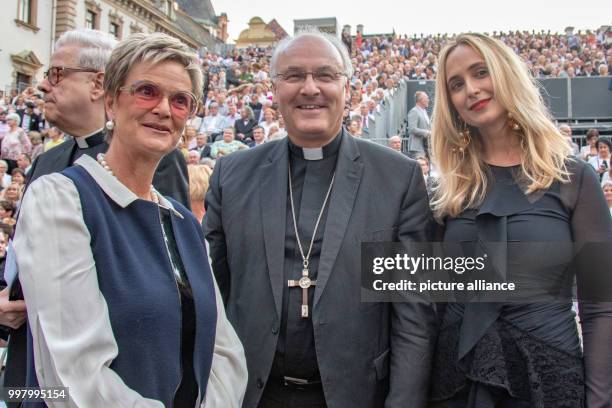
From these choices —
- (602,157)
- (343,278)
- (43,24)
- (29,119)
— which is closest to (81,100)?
(343,278)

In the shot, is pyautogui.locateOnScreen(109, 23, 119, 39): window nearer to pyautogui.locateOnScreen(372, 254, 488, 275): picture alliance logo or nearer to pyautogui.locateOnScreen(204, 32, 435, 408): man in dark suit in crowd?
pyautogui.locateOnScreen(204, 32, 435, 408): man in dark suit in crowd

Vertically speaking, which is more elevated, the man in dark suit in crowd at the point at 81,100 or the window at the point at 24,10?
the window at the point at 24,10

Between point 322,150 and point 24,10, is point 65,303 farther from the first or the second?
point 24,10

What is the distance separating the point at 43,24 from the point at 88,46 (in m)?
32.0

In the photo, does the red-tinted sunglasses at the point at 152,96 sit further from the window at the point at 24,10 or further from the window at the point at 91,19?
the window at the point at 91,19

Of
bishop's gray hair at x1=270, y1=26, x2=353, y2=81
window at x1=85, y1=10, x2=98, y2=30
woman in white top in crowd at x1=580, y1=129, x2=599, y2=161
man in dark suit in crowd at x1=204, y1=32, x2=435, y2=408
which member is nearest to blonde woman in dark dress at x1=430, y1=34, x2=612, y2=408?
man in dark suit in crowd at x1=204, y1=32, x2=435, y2=408

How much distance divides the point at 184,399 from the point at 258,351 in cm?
47

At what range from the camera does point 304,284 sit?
91.7 inches

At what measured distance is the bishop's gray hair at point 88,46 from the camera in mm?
2566

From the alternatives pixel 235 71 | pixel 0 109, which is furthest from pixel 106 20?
pixel 0 109

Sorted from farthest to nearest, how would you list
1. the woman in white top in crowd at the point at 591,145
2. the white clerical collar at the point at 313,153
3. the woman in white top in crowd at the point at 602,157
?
1. the woman in white top in crowd at the point at 591,145
2. the woman in white top in crowd at the point at 602,157
3. the white clerical collar at the point at 313,153

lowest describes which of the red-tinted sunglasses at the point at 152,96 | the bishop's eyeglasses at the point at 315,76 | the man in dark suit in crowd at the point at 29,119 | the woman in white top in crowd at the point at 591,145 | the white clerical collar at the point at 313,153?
the white clerical collar at the point at 313,153

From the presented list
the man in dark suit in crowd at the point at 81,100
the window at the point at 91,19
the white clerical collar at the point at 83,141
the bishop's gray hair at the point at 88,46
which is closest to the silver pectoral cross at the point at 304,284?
the man in dark suit in crowd at the point at 81,100

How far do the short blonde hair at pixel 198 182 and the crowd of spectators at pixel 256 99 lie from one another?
46 cm
